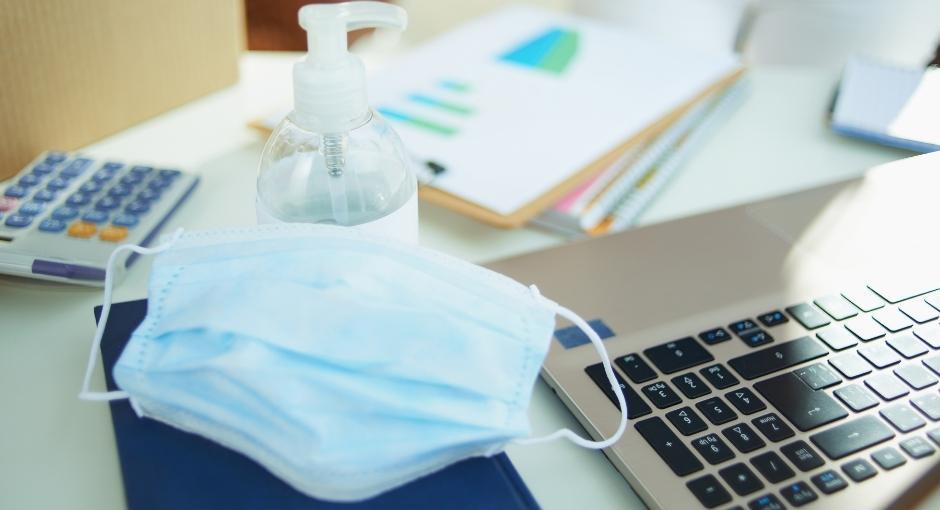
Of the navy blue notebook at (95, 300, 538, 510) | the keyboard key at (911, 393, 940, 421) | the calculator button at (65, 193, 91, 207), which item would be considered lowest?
the navy blue notebook at (95, 300, 538, 510)

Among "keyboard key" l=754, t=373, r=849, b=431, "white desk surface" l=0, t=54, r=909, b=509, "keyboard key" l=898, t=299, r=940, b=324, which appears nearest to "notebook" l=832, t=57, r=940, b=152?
"white desk surface" l=0, t=54, r=909, b=509

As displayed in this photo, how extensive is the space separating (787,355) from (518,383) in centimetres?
17

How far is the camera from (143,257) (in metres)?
0.51

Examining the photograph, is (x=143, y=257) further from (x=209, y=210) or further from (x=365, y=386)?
(x=365, y=386)

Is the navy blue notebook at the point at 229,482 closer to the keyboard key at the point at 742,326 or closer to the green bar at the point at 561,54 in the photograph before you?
the keyboard key at the point at 742,326

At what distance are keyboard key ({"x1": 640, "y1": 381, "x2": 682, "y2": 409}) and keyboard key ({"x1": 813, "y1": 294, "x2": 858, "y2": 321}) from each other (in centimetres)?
13

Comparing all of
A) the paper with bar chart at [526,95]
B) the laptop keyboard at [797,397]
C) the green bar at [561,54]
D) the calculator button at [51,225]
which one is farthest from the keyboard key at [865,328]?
the calculator button at [51,225]

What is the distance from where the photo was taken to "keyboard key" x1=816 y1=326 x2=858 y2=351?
1.36ft

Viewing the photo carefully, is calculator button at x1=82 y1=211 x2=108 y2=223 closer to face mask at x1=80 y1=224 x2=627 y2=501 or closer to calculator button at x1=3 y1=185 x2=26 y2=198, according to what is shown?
calculator button at x1=3 y1=185 x2=26 y2=198

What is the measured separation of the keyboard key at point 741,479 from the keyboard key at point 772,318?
0.11m

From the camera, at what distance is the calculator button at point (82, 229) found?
48 cm

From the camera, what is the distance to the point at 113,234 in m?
0.48

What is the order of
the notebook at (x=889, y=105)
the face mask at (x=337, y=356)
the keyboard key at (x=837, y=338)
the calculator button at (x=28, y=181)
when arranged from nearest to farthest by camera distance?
the face mask at (x=337, y=356) → the keyboard key at (x=837, y=338) → the calculator button at (x=28, y=181) → the notebook at (x=889, y=105)

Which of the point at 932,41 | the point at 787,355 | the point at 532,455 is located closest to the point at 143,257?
the point at 532,455
